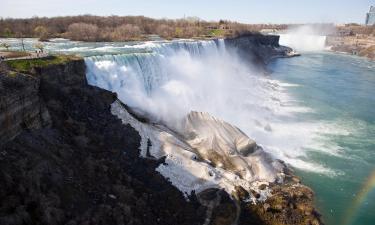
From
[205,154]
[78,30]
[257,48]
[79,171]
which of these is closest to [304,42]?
[257,48]

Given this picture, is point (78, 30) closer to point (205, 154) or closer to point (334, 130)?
point (205, 154)

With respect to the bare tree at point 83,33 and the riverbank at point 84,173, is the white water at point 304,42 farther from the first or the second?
the riverbank at point 84,173

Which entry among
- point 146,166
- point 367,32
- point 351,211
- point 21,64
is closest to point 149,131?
point 146,166

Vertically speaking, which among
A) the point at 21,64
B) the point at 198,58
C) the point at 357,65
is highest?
the point at 21,64

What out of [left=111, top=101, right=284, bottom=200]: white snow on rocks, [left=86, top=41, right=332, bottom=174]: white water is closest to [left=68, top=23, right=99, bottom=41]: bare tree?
[left=86, top=41, right=332, bottom=174]: white water

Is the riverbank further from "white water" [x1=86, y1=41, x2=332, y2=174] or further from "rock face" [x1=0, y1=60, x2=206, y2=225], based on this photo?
"white water" [x1=86, y1=41, x2=332, y2=174]

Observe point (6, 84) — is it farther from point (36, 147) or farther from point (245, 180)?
point (245, 180)
